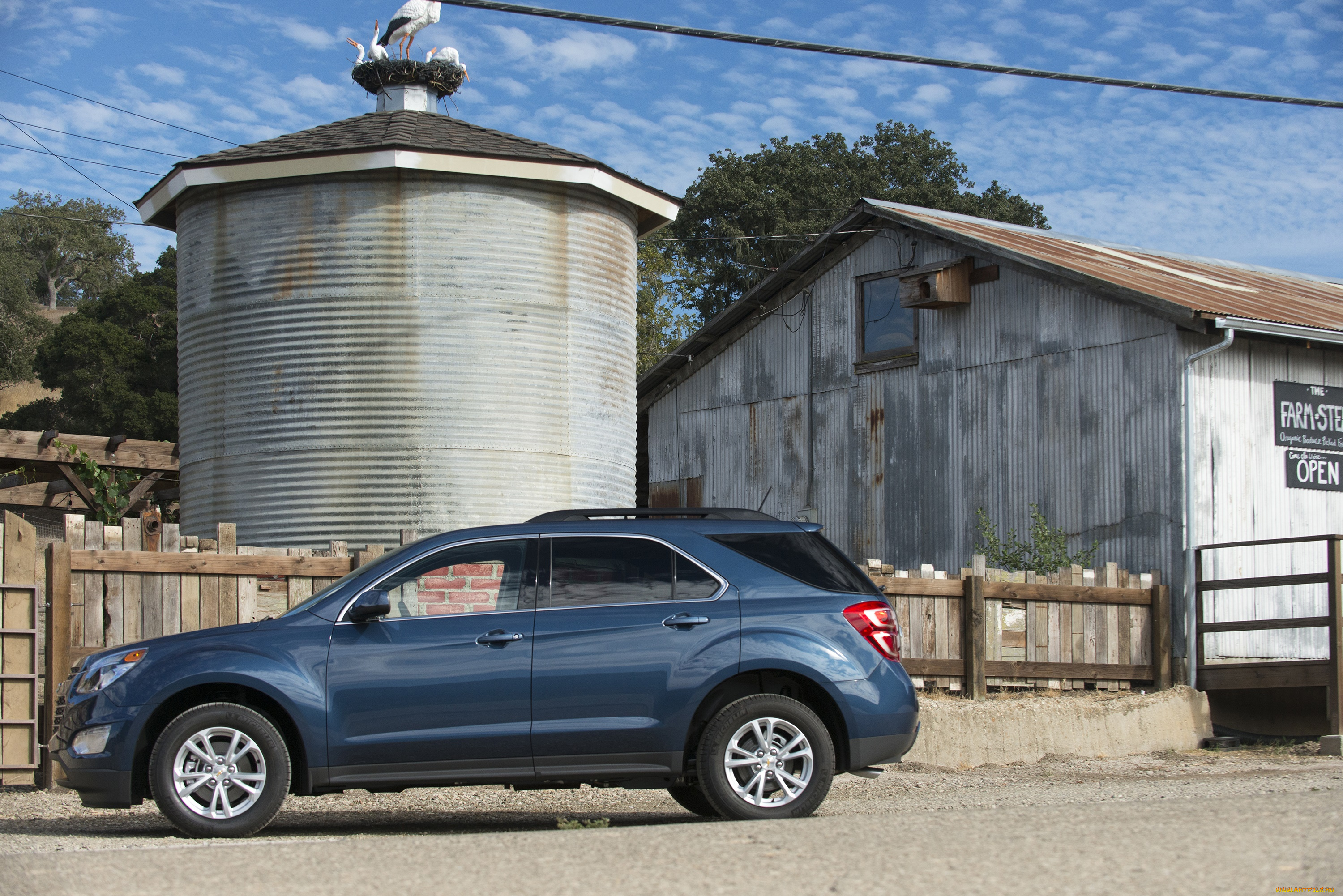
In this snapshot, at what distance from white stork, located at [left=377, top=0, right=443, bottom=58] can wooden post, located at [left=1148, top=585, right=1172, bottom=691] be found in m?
10.8

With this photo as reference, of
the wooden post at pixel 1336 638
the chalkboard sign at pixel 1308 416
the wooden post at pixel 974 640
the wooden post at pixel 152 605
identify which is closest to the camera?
the wooden post at pixel 152 605

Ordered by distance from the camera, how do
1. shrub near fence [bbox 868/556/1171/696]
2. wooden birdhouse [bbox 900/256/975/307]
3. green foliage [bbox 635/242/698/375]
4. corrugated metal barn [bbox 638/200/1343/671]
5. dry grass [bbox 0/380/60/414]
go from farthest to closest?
dry grass [bbox 0/380/60/414] < green foliage [bbox 635/242/698/375] < wooden birdhouse [bbox 900/256/975/307] < corrugated metal barn [bbox 638/200/1343/671] < shrub near fence [bbox 868/556/1171/696]

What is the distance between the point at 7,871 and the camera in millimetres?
6180

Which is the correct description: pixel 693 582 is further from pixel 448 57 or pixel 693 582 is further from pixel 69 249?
pixel 69 249

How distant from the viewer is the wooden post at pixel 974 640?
13.3 metres

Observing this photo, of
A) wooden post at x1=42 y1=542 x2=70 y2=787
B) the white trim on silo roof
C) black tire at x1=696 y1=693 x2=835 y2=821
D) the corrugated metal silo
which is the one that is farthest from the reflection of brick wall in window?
the white trim on silo roof

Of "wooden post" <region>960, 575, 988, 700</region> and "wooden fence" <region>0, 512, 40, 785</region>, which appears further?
"wooden post" <region>960, 575, 988, 700</region>

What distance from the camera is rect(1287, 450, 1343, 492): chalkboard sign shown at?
16.9 metres

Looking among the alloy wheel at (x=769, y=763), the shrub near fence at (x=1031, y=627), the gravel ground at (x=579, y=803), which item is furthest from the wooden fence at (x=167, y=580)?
the shrub near fence at (x=1031, y=627)

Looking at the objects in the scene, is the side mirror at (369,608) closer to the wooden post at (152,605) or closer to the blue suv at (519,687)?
the blue suv at (519,687)

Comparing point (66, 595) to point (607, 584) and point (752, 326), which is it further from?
point (752, 326)

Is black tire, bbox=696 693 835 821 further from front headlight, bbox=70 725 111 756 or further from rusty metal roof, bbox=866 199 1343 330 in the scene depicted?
rusty metal roof, bbox=866 199 1343 330

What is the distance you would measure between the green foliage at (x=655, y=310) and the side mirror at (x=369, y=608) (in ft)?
121

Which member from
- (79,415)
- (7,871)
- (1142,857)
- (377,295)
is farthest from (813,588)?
(79,415)
